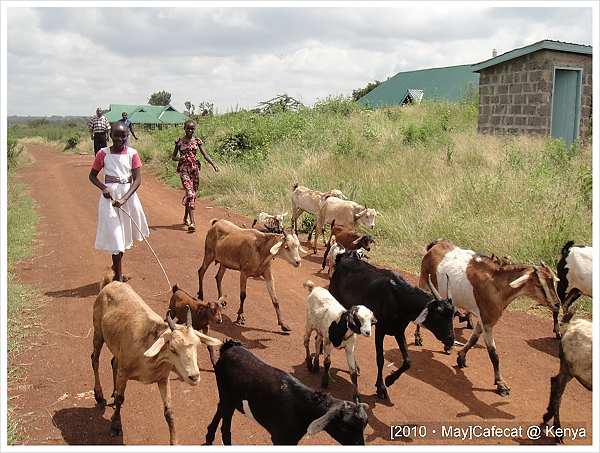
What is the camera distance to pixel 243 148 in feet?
60.7

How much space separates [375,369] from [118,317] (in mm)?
2614

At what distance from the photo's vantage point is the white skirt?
735 centimetres

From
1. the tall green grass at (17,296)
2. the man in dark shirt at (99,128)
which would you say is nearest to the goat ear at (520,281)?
the tall green grass at (17,296)

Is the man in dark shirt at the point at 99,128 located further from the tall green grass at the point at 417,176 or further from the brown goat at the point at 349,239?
the brown goat at the point at 349,239

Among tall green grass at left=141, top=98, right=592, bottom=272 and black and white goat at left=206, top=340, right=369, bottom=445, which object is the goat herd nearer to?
black and white goat at left=206, top=340, right=369, bottom=445

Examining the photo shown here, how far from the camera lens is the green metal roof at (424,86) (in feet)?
101

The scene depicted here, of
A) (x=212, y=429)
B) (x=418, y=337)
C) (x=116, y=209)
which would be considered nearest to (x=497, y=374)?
(x=418, y=337)

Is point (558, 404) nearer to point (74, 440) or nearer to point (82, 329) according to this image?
point (74, 440)

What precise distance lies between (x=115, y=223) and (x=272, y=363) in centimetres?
305

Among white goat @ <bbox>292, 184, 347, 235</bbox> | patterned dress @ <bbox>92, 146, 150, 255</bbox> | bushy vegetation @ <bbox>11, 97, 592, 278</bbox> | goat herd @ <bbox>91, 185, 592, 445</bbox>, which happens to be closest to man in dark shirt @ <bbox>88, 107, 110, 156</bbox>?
bushy vegetation @ <bbox>11, 97, 592, 278</bbox>

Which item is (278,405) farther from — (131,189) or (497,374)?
(131,189)

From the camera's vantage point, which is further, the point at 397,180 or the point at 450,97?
the point at 450,97

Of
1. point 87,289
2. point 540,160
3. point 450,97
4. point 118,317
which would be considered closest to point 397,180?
point 540,160

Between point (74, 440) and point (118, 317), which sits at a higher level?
point (118, 317)
